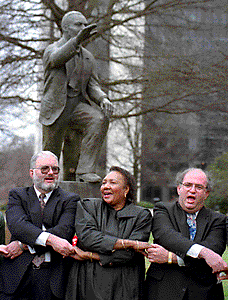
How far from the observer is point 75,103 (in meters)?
7.95

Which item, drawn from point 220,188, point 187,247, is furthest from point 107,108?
point 220,188

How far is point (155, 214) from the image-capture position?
442 centimetres

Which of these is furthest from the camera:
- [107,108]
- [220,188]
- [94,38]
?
[220,188]

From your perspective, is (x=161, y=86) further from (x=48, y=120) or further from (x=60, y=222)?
(x=60, y=222)

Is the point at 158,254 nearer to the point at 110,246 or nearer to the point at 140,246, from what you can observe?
the point at 140,246

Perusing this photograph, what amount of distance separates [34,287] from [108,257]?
28.7 inches

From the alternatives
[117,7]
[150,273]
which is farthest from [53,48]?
[117,7]

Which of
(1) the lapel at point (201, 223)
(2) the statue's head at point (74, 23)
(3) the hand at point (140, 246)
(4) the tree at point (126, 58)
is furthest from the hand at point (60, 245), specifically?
(4) the tree at point (126, 58)

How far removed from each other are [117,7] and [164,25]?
5.29 ft

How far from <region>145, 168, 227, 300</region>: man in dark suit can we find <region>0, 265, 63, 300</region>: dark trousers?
860mm

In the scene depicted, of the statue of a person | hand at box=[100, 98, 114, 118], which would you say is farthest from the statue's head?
hand at box=[100, 98, 114, 118]

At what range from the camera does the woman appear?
13.6ft

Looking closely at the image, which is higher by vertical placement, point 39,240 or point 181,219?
point 181,219

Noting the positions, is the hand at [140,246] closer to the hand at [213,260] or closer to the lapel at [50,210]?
the hand at [213,260]
